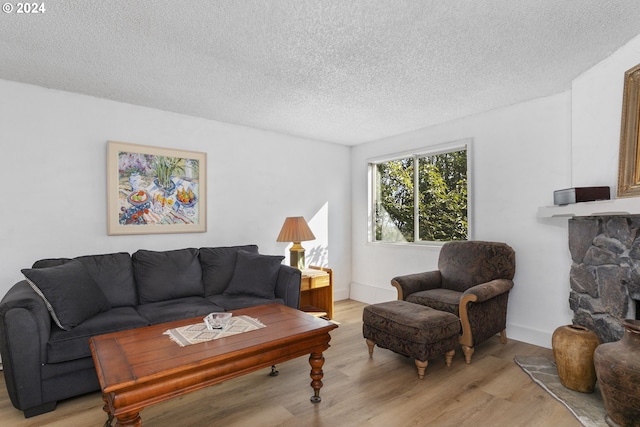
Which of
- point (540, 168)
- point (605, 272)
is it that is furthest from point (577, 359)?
point (540, 168)

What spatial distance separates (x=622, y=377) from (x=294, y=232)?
9.89 ft

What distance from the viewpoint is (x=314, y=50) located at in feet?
7.64

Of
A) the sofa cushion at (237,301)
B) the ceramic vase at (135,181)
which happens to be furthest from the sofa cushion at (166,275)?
the ceramic vase at (135,181)

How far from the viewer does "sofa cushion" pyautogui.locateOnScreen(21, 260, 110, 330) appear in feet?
7.56

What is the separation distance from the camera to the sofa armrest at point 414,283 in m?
3.40

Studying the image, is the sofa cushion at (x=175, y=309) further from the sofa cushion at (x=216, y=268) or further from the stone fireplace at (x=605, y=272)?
the stone fireplace at (x=605, y=272)

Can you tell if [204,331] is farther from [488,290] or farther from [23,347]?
[488,290]

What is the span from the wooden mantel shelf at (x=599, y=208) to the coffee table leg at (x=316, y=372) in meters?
2.17

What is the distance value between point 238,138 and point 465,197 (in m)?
2.83

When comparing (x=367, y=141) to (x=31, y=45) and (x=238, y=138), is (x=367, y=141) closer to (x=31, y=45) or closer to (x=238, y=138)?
(x=238, y=138)

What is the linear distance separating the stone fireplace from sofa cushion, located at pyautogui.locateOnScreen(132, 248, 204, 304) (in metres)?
3.35

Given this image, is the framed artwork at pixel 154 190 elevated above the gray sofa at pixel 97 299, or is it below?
above

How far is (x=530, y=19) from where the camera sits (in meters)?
2.00

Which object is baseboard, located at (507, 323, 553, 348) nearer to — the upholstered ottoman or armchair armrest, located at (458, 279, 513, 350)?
armchair armrest, located at (458, 279, 513, 350)
